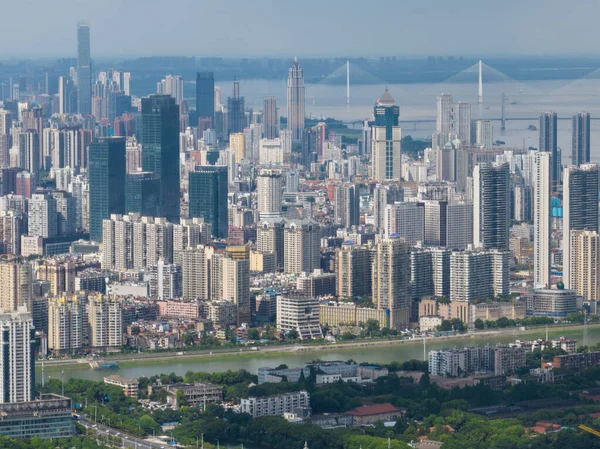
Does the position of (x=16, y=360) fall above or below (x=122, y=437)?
above

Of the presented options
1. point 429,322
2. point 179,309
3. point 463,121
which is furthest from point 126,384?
point 463,121

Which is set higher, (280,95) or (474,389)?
(280,95)

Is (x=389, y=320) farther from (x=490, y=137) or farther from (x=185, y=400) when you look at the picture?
(x=490, y=137)

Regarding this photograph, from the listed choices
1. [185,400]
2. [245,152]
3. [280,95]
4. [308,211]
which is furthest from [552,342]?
[280,95]

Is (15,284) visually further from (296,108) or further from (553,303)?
(296,108)

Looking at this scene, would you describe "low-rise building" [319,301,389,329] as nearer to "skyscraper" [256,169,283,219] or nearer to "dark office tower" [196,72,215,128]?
"skyscraper" [256,169,283,219]
